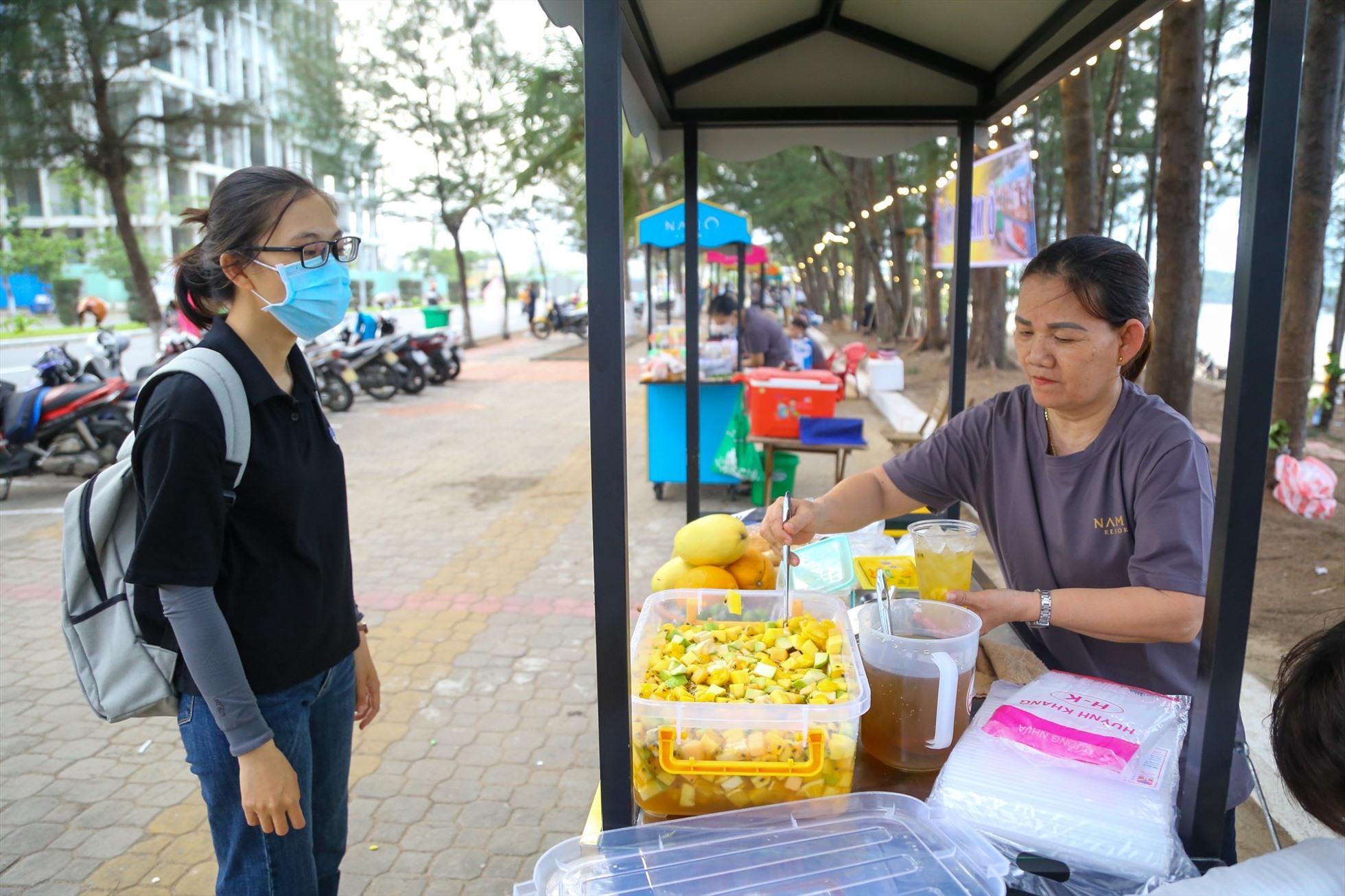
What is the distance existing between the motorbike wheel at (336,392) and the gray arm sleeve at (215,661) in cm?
1213

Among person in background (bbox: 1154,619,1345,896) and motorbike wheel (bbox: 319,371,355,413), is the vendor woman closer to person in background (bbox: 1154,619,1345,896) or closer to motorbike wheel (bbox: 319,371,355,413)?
person in background (bbox: 1154,619,1345,896)

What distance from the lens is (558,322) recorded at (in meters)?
31.9

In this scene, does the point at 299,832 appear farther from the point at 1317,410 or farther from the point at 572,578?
the point at 1317,410

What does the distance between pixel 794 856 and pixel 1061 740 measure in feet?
1.63

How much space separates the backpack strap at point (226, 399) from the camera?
162cm

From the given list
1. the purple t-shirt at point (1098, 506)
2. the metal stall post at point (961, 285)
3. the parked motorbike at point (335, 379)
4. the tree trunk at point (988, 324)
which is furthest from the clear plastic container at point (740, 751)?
the tree trunk at point (988, 324)

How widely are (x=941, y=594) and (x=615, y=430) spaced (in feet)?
3.15

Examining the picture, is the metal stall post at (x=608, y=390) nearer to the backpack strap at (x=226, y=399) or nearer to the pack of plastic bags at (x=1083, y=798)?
the pack of plastic bags at (x=1083, y=798)

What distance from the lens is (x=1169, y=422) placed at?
181cm

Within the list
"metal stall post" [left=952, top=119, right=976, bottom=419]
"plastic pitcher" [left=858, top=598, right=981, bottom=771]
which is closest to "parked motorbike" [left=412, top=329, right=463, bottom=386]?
"metal stall post" [left=952, top=119, right=976, bottom=419]

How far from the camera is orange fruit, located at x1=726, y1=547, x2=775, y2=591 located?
2199mm

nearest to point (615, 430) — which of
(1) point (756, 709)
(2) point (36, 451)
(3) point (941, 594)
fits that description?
(1) point (756, 709)

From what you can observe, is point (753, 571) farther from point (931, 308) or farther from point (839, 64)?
point (931, 308)

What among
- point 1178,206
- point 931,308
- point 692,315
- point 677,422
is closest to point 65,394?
point 677,422
